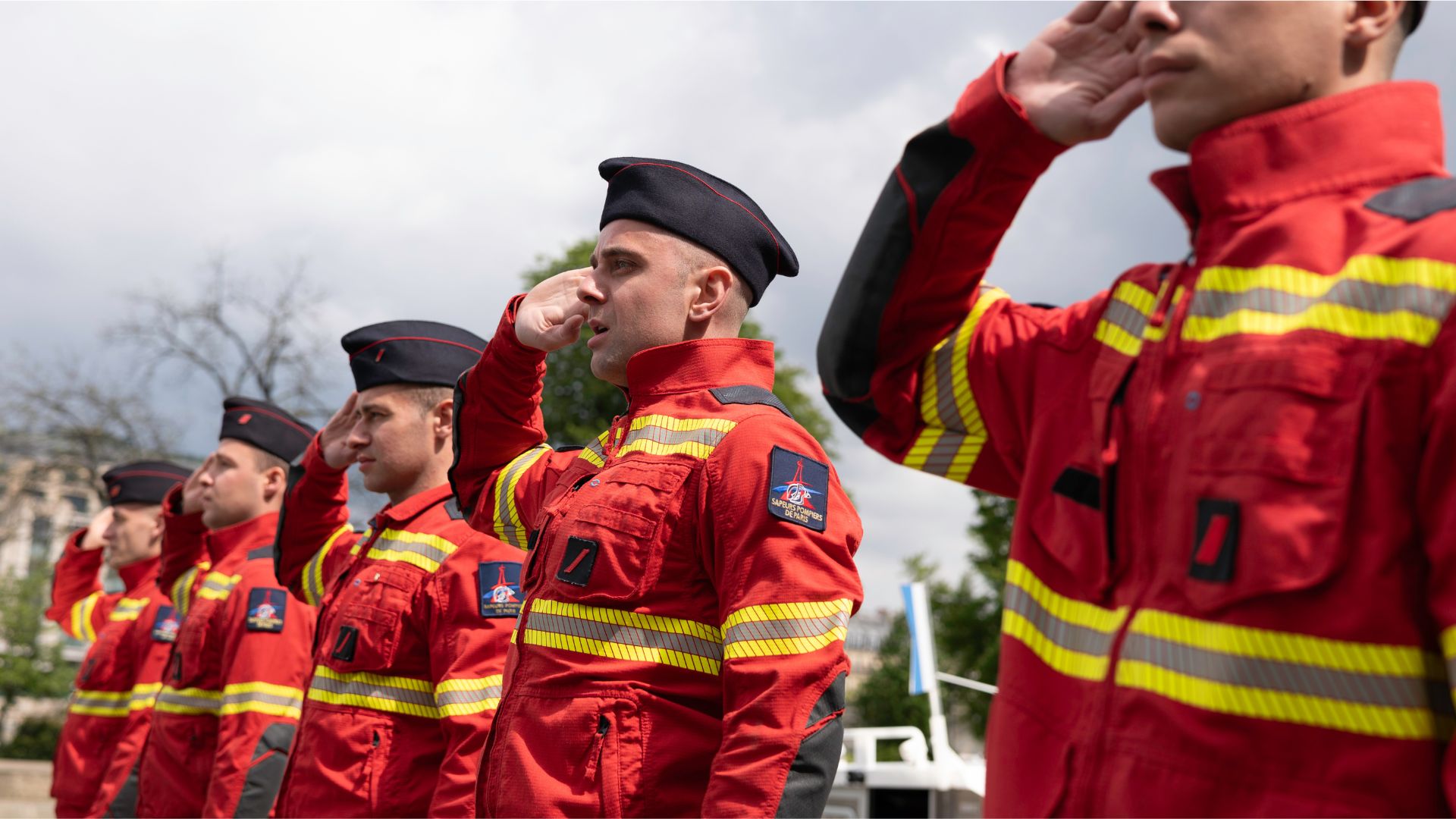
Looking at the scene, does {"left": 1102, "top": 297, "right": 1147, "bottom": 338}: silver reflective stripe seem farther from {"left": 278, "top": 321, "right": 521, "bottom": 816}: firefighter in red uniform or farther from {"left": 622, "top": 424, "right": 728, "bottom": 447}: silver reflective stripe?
{"left": 278, "top": 321, "right": 521, "bottom": 816}: firefighter in red uniform

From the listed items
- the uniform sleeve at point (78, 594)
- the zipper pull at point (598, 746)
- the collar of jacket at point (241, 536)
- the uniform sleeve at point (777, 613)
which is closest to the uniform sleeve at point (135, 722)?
the collar of jacket at point (241, 536)

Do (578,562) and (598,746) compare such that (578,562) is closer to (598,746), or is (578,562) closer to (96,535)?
(598,746)

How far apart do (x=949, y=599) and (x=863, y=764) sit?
70.8ft

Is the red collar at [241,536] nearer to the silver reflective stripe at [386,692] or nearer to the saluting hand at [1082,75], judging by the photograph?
the silver reflective stripe at [386,692]

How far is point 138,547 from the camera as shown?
1091cm

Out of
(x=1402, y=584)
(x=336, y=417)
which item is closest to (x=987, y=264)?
(x=1402, y=584)

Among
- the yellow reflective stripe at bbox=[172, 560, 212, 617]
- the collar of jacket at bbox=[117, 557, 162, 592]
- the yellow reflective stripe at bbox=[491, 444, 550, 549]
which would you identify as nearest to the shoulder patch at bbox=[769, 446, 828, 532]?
the yellow reflective stripe at bbox=[491, 444, 550, 549]

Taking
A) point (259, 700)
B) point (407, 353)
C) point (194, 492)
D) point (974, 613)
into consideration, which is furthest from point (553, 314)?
point (974, 613)

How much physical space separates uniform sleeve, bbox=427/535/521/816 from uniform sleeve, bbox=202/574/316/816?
1.39m

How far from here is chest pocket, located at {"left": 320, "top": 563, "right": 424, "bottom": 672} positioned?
4926 millimetres

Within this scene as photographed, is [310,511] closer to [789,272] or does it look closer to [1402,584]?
[789,272]

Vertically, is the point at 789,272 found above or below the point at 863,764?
above

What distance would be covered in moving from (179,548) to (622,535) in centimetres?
638

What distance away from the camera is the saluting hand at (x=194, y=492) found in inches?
329
